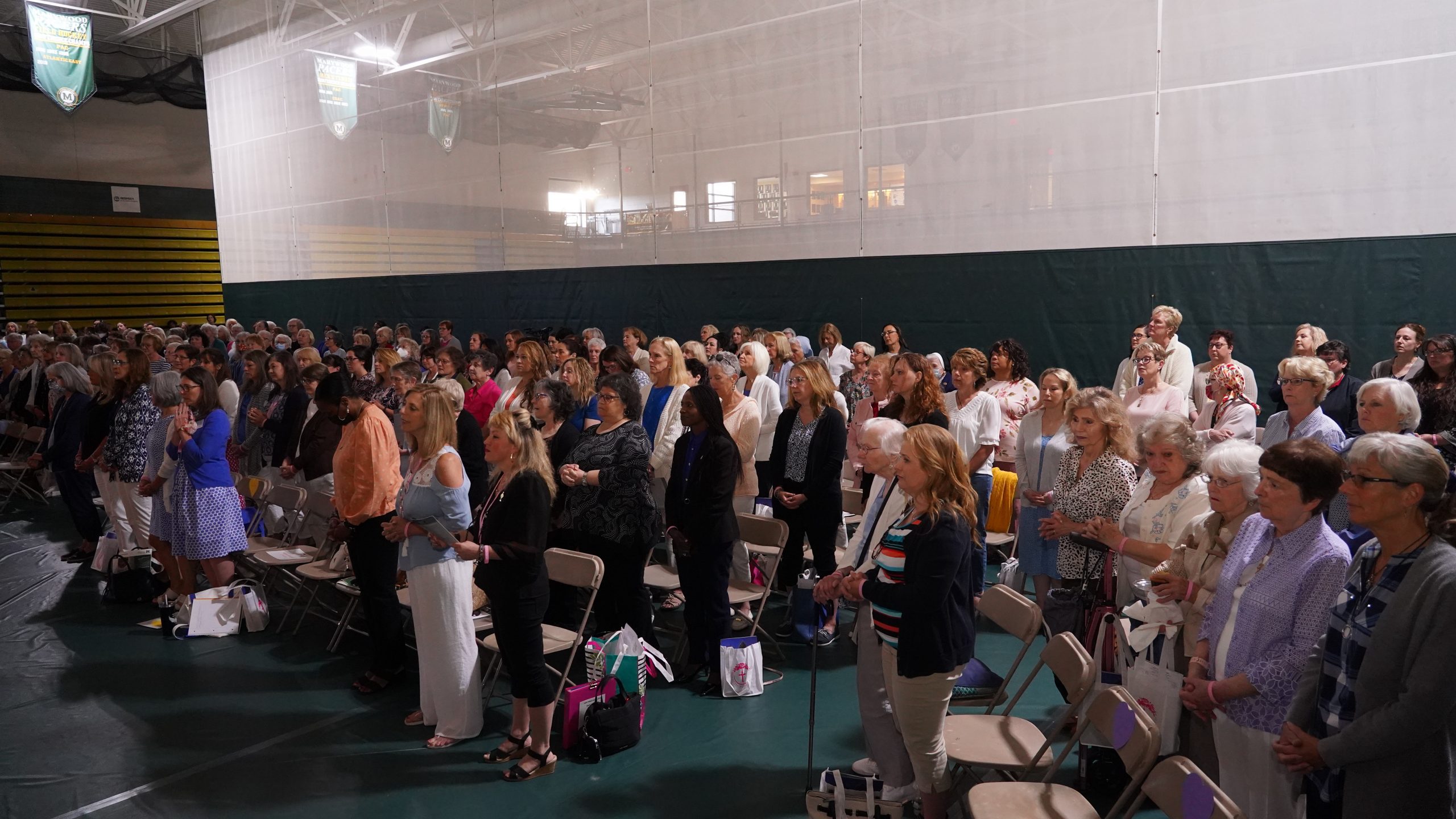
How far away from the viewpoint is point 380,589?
491 centimetres

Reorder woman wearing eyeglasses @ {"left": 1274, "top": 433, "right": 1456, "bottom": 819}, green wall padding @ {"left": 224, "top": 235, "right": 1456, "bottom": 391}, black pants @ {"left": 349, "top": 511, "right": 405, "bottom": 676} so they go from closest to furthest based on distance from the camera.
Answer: woman wearing eyeglasses @ {"left": 1274, "top": 433, "right": 1456, "bottom": 819} → black pants @ {"left": 349, "top": 511, "right": 405, "bottom": 676} → green wall padding @ {"left": 224, "top": 235, "right": 1456, "bottom": 391}

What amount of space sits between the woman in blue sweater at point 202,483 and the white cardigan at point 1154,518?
527 centimetres

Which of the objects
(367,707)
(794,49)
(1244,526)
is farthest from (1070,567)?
(794,49)

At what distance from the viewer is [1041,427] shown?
507cm

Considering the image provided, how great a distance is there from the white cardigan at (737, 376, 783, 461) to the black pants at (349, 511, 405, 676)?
2.80 meters

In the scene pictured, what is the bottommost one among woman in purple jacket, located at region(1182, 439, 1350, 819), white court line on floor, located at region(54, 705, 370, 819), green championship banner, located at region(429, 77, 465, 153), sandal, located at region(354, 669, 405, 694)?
white court line on floor, located at region(54, 705, 370, 819)


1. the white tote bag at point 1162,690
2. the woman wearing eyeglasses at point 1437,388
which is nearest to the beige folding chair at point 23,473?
the white tote bag at point 1162,690

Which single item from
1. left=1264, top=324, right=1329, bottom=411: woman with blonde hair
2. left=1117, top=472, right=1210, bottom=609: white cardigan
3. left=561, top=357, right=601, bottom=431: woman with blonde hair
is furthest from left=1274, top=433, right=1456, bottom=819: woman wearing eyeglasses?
left=1264, top=324, right=1329, bottom=411: woman with blonde hair

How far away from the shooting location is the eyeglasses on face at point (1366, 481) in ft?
7.52

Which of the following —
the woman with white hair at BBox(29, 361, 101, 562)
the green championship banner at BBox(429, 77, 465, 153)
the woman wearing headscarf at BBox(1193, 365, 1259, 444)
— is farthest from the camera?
the green championship banner at BBox(429, 77, 465, 153)

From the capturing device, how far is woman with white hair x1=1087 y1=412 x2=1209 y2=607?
11.3 ft

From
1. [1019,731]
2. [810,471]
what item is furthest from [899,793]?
[810,471]

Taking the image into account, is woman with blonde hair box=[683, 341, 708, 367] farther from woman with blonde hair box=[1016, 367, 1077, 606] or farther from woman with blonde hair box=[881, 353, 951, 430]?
woman with blonde hair box=[1016, 367, 1077, 606]

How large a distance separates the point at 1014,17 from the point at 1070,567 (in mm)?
7314
